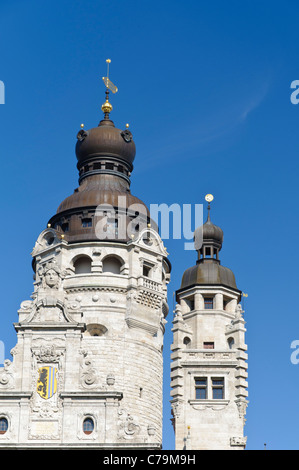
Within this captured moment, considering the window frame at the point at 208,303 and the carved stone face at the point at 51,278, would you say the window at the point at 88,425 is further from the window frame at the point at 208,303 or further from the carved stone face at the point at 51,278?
the window frame at the point at 208,303

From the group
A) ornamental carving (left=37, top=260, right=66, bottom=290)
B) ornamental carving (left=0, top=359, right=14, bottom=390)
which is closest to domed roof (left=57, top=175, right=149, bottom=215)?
ornamental carving (left=37, top=260, right=66, bottom=290)

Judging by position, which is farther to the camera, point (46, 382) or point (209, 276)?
point (209, 276)

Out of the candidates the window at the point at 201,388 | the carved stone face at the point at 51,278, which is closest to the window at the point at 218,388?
the window at the point at 201,388

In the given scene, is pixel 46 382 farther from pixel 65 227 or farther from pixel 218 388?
pixel 65 227

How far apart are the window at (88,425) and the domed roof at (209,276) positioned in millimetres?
18944

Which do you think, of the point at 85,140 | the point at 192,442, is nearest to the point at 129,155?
the point at 85,140

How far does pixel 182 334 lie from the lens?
86.6 meters

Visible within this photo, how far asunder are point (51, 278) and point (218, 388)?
1539cm

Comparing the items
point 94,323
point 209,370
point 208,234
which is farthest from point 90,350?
point 208,234

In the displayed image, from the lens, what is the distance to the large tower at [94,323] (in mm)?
72188

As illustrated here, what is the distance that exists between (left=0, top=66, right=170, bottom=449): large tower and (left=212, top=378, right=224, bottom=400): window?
11.7 feet

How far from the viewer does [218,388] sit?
8444 cm
